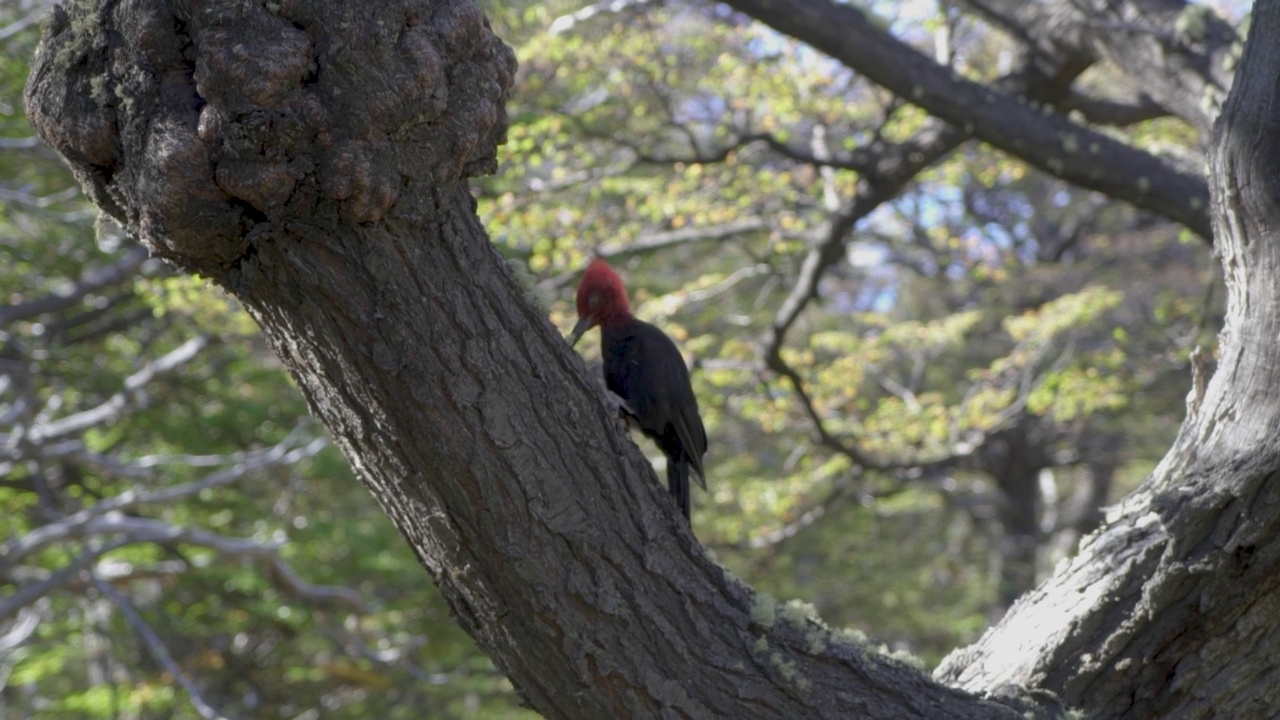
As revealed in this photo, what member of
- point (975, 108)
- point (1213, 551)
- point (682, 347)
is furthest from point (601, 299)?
point (682, 347)

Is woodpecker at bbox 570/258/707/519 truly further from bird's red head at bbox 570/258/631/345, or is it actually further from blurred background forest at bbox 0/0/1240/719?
blurred background forest at bbox 0/0/1240/719

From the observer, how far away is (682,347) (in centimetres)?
764

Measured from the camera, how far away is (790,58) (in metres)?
7.38

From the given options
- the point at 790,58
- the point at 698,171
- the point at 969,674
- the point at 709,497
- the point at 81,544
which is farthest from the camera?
the point at 709,497

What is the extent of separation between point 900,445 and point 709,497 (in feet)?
7.04

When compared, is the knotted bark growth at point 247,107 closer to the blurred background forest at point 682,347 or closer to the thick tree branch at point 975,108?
the thick tree branch at point 975,108

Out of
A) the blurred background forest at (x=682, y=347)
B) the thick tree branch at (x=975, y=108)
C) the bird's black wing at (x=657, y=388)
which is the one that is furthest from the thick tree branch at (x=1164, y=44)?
the bird's black wing at (x=657, y=388)

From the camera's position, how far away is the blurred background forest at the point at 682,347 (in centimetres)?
690

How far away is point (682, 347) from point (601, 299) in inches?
150

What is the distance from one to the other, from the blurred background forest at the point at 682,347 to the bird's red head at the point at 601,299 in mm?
1949

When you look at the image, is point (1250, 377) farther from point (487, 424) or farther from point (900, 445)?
point (900, 445)

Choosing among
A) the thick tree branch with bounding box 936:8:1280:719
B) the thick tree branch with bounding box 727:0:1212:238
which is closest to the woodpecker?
the thick tree branch with bounding box 936:8:1280:719

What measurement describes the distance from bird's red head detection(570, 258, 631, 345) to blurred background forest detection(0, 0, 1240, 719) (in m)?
1.95

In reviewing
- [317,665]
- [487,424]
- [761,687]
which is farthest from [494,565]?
[317,665]
